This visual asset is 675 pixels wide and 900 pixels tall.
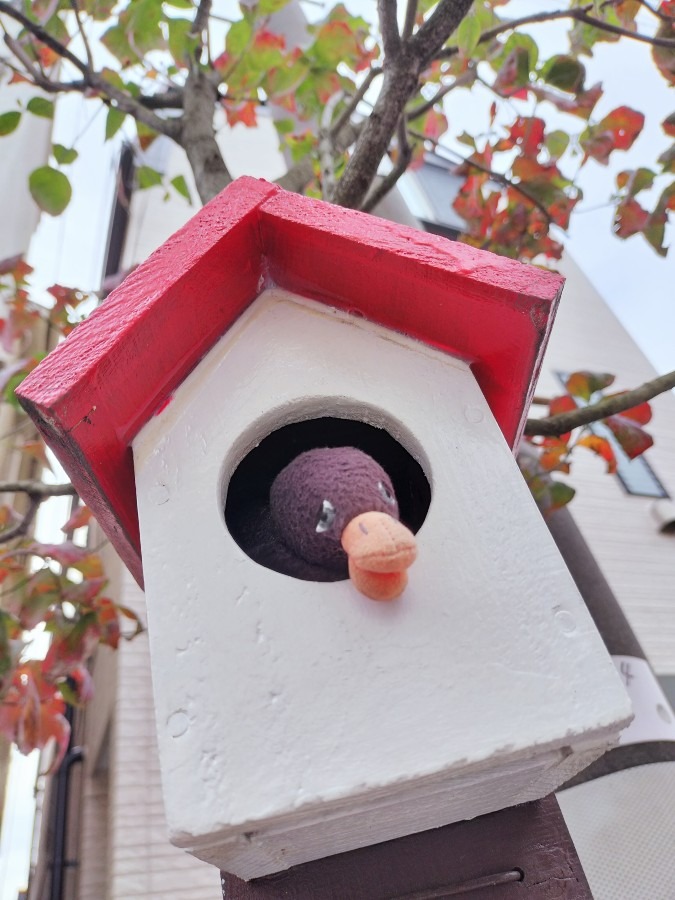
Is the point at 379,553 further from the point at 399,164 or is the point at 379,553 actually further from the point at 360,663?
the point at 399,164

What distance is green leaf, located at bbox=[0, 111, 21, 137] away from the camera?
1458mm

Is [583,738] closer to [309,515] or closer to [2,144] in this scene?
[309,515]

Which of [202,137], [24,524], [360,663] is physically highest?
[202,137]

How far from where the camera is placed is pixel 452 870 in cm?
75

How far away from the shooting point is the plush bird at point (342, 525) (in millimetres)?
571

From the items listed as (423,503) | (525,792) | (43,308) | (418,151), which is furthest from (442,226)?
(525,792)

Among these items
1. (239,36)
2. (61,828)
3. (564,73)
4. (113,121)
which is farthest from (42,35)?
(61,828)

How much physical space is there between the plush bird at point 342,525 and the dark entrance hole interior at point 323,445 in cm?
19

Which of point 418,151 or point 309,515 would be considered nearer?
point 309,515

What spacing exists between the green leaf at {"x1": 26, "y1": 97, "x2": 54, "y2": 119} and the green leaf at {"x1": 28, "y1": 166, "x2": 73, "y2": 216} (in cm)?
18

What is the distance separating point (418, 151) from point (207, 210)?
166 centimetres

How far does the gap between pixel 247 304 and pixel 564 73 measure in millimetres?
1037

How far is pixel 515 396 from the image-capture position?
0.88 metres

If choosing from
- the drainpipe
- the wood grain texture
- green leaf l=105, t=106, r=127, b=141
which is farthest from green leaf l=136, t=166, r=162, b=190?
the drainpipe
